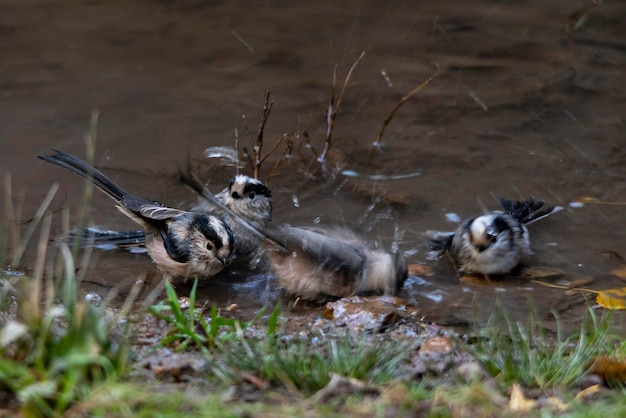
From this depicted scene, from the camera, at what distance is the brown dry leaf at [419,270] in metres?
6.56

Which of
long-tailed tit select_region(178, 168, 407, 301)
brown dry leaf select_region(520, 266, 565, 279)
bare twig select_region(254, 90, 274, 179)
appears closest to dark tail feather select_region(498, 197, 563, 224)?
brown dry leaf select_region(520, 266, 565, 279)

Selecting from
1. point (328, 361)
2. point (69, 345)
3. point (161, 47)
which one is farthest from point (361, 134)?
point (69, 345)

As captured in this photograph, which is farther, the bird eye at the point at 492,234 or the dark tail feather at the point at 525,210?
the dark tail feather at the point at 525,210

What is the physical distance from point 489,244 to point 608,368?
8.00 ft

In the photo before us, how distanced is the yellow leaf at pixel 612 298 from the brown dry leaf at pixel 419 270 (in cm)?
122

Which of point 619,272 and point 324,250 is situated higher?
point 324,250

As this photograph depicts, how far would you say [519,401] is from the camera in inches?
145

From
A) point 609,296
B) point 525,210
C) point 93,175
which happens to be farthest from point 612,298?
point 93,175

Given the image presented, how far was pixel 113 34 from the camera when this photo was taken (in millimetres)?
10141

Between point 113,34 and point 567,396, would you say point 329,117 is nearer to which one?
point 113,34

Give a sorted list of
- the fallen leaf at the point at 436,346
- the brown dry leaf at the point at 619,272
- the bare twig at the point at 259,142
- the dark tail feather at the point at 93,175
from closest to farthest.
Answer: the fallen leaf at the point at 436,346
the brown dry leaf at the point at 619,272
the dark tail feather at the point at 93,175
the bare twig at the point at 259,142

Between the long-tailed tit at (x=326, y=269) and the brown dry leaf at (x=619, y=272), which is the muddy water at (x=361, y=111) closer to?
the brown dry leaf at (x=619, y=272)

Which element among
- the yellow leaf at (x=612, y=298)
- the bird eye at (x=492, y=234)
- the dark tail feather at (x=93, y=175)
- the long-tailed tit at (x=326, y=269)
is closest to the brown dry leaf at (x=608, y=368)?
the yellow leaf at (x=612, y=298)

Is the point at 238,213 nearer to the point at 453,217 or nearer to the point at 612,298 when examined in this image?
the point at 453,217
